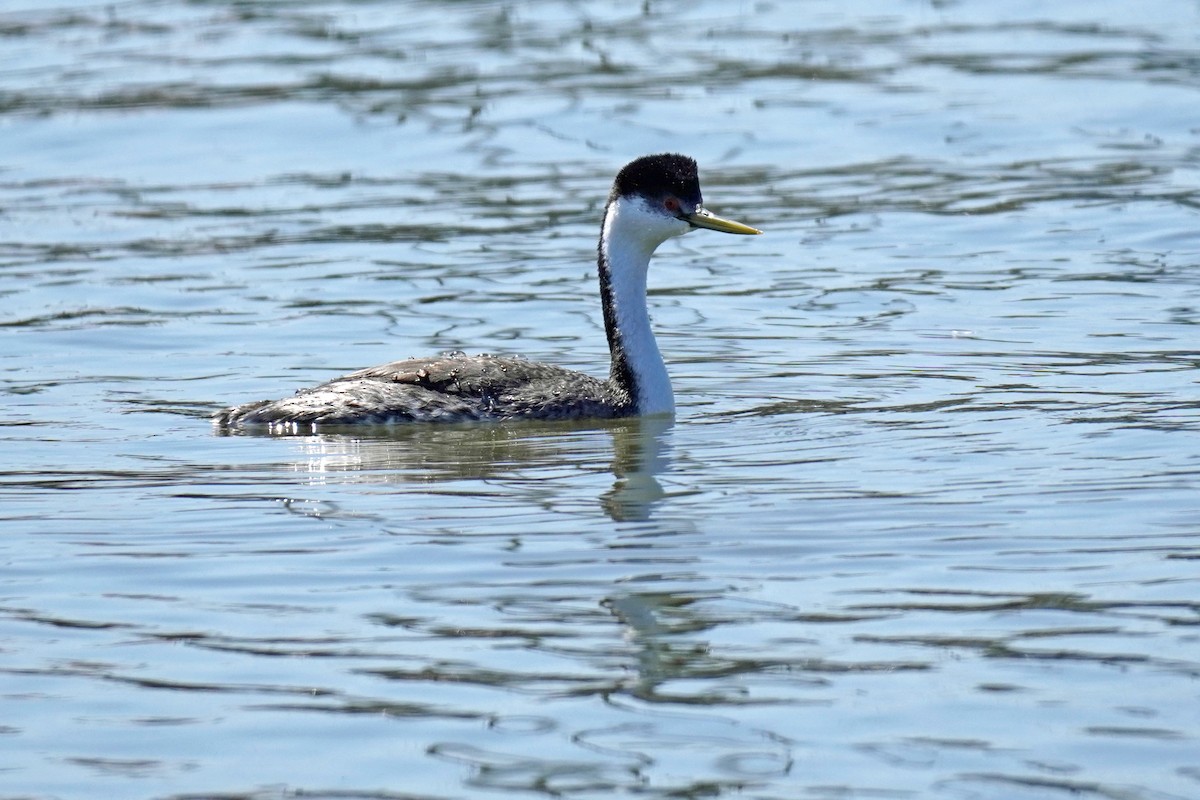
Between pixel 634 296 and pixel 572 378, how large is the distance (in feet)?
2.21

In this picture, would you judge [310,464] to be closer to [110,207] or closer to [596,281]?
[596,281]

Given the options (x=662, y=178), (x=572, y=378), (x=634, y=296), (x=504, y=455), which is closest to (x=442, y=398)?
(x=572, y=378)

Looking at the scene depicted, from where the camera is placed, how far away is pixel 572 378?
488 inches

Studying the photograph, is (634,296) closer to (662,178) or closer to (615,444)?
(662,178)

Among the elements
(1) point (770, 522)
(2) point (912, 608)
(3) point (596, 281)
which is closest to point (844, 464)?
(1) point (770, 522)

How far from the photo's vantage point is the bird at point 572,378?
471 inches

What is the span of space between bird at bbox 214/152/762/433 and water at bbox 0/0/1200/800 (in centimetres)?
23

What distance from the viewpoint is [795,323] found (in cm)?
1459

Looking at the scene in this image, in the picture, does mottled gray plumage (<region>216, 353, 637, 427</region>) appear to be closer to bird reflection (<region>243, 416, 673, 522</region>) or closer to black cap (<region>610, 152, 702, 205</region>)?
bird reflection (<region>243, 416, 673, 522</region>)

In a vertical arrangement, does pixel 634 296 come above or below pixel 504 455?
above

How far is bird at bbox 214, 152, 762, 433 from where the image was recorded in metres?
12.0

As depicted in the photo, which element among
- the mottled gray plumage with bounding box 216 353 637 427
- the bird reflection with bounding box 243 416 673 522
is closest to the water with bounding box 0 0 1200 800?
the bird reflection with bounding box 243 416 673 522

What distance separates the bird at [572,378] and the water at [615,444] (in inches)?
8.9

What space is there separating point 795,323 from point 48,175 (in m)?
9.16
